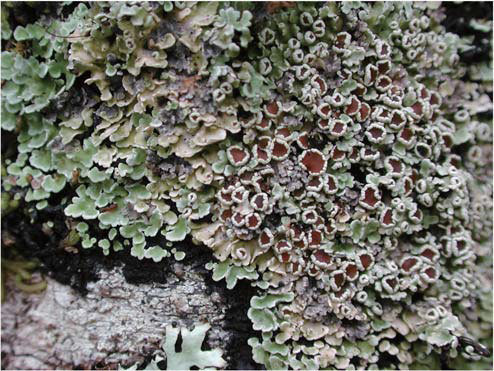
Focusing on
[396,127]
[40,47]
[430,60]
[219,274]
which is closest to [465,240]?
[396,127]

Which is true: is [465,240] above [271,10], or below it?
below

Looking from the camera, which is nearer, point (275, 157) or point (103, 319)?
point (275, 157)

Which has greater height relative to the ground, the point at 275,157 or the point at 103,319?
the point at 275,157

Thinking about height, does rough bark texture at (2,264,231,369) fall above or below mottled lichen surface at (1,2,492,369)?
below

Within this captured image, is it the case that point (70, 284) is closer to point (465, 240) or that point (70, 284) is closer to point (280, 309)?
point (280, 309)

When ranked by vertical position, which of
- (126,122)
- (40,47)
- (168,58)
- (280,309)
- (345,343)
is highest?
(40,47)
